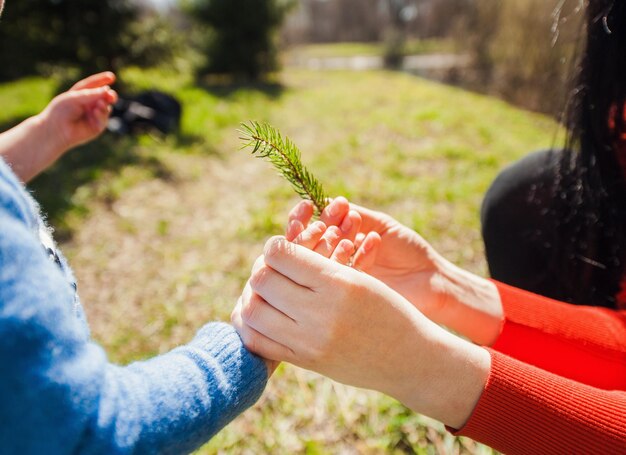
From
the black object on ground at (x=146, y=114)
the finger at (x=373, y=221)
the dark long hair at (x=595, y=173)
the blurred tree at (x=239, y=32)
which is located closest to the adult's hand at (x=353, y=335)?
the finger at (x=373, y=221)

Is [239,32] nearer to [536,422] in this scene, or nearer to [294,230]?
[294,230]

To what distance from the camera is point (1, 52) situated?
7.12m

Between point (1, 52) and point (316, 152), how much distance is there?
5632 millimetres

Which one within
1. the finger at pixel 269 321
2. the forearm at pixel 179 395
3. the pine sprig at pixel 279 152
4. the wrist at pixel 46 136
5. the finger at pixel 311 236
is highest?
the pine sprig at pixel 279 152

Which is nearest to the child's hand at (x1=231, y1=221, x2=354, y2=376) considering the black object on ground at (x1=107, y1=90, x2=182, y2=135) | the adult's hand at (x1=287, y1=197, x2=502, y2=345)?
the adult's hand at (x1=287, y1=197, x2=502, y2=345)

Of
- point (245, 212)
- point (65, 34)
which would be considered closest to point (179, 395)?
point (245, 212)

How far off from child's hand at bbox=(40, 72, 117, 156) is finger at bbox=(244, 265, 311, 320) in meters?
1.17

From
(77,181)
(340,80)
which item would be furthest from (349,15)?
(77,181)

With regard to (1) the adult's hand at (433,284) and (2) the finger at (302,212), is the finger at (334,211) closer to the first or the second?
(2) the finger at (302,212)

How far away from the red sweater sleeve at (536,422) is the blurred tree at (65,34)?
816 cm

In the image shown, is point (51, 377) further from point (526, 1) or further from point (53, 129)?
point (526, 1)

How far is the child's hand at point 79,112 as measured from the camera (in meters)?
1.72

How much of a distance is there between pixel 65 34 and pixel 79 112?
6.91 m

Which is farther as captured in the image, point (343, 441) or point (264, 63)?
point (264, 63)
